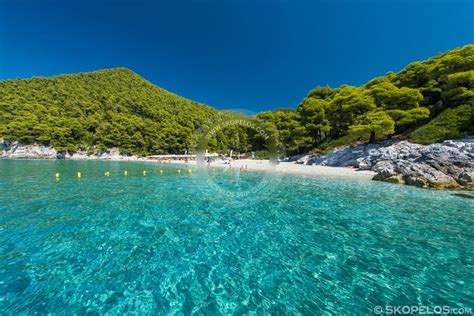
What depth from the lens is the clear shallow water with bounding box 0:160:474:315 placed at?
178 inches

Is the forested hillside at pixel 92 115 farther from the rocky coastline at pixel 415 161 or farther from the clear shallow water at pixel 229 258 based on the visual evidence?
the clear shallow water at pixel 229 258

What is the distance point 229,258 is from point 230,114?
1931cm

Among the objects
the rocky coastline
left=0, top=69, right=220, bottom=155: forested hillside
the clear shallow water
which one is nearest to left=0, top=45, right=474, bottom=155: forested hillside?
left=0, top=69, right=220, bottom=155: forested hillside

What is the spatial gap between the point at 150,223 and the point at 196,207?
324cm

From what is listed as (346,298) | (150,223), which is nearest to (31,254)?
(150,223)

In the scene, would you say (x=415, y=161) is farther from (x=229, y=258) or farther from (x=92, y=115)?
(x=92, y=115)

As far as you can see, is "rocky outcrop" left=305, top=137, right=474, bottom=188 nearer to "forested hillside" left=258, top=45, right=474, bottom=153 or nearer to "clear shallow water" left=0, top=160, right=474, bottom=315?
"forested hillside" left=258, top=45, right=474, bottom=153

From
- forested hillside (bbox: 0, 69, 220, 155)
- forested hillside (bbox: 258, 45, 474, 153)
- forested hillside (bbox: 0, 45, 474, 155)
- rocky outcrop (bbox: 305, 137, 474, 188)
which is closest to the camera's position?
rocky outcrop (bbox: 305, 137, 474, 188)

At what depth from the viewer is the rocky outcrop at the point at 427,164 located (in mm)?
19531

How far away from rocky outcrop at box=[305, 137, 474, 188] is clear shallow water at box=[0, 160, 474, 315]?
9.85 m

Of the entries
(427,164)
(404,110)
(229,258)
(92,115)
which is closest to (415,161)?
(427,164)

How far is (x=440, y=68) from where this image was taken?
3531 centimetres

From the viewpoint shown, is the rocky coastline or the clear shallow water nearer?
the clear shallow water

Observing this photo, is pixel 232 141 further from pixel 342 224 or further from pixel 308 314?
pixel 308 314
